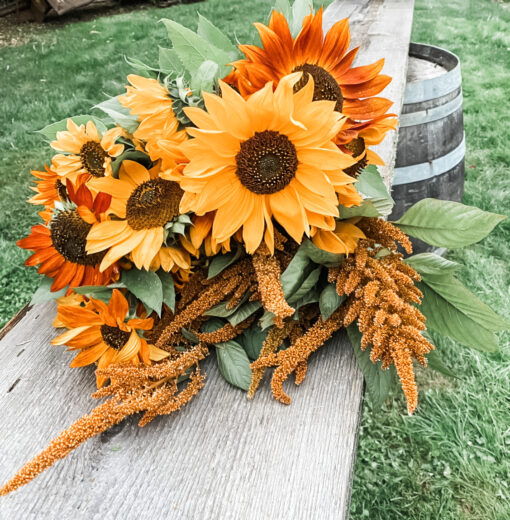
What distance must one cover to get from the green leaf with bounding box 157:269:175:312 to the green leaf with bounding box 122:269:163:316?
2 cm

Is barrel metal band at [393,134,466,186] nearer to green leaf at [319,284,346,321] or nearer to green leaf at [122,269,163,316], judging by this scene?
green leaf at [319,284,346,321]

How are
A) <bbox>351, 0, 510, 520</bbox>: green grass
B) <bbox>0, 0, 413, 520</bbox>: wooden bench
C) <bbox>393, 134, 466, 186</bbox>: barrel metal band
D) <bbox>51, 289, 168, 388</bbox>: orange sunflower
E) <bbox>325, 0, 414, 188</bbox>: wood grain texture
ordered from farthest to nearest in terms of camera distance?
<bbox>393, 134, 466, 186</bbox>: barrel metal band
<bbox>351, 0, 510, 520</bbox>: green grass
<bbox>325, 0, 414, 188</bbox>: wood grain texture
<bbox>51, 289, 168, 388</bbox>: orange sunflower
<bbox>0, 0, 413, 520</bbox>: wooden bench

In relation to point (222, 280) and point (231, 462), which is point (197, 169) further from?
point (231, 462)

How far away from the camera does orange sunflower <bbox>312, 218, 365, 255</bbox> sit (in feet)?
2.54

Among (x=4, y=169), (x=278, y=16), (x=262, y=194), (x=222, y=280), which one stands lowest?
(x=4, y=169)

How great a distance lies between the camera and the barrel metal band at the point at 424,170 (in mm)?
2018

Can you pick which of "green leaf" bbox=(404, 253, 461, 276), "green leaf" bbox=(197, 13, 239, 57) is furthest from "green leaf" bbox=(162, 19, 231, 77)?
"green leaf" bbox=(404, 253, 461, 276)

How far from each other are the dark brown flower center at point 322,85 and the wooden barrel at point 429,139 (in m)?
1.21

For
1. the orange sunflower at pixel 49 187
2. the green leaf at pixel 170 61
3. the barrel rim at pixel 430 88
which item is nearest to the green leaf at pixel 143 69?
the green leaf at pixel 170 61

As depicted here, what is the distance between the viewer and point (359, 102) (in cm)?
86

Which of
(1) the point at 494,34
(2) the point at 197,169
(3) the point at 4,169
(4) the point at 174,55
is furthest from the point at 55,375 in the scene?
(1) the point at 494,34

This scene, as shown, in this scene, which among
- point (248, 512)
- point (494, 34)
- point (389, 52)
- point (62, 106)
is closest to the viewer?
point (248, 512)

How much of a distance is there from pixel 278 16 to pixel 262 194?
0.95ft

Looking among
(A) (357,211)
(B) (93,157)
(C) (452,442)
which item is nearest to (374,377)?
(A) (357,211)
